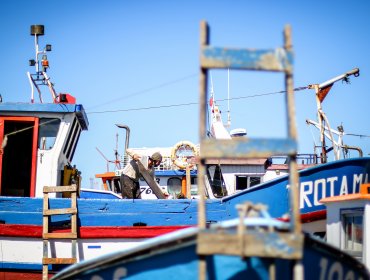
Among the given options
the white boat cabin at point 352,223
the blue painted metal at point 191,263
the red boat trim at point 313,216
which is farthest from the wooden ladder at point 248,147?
the red boat trim at point 313,216

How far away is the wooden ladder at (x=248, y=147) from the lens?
162 inches

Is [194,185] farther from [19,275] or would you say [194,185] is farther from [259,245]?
[259,245]

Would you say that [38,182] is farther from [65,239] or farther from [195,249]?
[195,249]

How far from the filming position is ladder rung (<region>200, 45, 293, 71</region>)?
4262 millimetres

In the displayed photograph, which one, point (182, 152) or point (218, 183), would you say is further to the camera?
point (182, 152)

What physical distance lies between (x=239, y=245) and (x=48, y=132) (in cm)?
704

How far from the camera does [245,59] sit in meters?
4.26

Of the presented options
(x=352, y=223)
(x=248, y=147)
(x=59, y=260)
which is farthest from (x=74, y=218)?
(x=248, y=147)

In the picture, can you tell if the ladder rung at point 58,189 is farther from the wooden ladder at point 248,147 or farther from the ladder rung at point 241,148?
the ladder rung at point 241,148

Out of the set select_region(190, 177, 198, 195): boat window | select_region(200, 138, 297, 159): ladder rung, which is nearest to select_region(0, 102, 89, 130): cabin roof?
select_region(200, 138, 297, 159): ladder rung

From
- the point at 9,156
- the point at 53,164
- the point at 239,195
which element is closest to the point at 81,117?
the point at 53,164

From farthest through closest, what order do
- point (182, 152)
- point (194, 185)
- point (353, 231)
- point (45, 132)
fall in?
1. point (182, 152)
2. point (194, 185)
3. point (45, 132)
4. point (353, 231)

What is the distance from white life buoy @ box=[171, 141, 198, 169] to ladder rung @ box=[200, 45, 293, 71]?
11.9 m

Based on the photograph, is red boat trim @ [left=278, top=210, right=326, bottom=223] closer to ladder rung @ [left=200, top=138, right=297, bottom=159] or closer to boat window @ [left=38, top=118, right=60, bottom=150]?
ladder rung @ [left=200, top=138, right=297, bottom=159]
